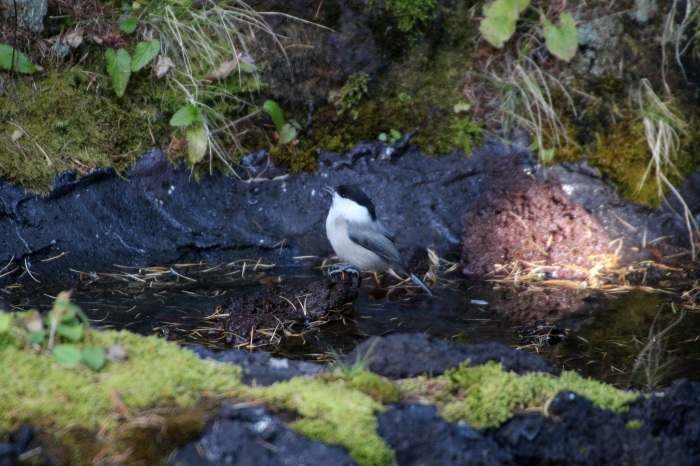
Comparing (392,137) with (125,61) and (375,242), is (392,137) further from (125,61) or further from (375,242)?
(125,61)

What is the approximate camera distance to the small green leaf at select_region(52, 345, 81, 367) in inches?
97.7

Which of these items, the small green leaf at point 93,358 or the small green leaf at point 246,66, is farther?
the small green leaf at point 246,66

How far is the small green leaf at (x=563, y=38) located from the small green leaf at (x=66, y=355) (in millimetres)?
5170

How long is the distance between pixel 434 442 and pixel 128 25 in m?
4.94

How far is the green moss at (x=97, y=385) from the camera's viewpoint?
7.54 ft

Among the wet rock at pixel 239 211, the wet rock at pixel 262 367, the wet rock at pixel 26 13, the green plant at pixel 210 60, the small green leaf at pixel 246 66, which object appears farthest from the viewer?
the small green leaf at pixel 246 66

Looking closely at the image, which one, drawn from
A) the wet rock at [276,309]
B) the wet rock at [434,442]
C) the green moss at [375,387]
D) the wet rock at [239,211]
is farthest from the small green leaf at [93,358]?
the wet rock at [239,211]

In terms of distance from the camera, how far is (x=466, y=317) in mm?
5242

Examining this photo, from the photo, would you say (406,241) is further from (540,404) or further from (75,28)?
(540,404)

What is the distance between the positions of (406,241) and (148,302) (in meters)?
2.33

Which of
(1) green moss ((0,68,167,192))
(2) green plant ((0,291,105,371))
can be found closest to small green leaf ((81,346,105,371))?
(2) green plant ((0,291,105,371))

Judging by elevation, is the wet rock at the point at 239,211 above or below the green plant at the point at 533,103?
below

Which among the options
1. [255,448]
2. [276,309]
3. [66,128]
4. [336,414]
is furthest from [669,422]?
[66,128]

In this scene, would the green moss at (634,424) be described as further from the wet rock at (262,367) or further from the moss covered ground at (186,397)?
the wet rock at (262,367)
